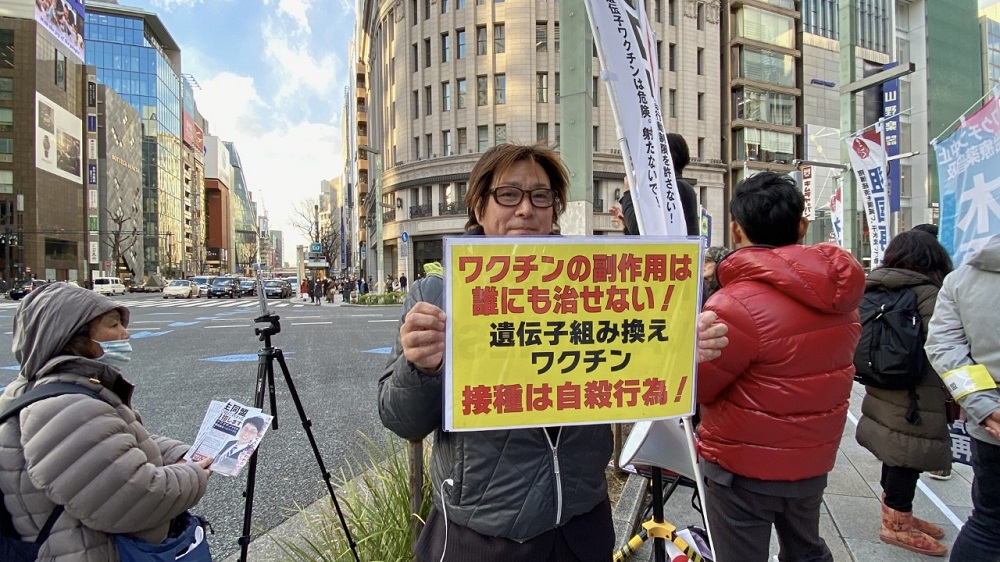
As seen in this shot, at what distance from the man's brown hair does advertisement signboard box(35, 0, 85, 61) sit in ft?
247

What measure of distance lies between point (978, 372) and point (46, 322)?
3.53 metres

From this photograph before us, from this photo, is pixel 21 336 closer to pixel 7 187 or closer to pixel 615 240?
pixel 615 240

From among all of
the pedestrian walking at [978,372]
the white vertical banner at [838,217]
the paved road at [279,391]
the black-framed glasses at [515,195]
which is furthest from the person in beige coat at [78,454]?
the white vertical banner at [838,217]

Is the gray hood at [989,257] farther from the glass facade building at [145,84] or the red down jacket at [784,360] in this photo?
the glass facade building at [145,84]

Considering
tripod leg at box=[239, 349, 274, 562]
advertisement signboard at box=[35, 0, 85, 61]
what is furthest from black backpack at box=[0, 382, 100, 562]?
advertisement signboard at box=[35, 0, 85, 61]

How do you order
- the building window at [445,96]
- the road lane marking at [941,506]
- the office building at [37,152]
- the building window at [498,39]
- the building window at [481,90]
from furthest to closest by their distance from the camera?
the office building at [37,152] < the building window at [445,96] < the building window at [481,90] < the building window at [498,39] < the road lane marking at [941,506]

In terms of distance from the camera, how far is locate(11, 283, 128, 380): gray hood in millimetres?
1683

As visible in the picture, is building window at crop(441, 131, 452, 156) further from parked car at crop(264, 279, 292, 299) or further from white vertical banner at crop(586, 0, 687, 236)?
white vertical banner at crop(586, 0, 687, 236)

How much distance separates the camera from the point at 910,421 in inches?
108

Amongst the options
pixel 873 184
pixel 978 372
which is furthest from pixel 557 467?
pixel 873 184

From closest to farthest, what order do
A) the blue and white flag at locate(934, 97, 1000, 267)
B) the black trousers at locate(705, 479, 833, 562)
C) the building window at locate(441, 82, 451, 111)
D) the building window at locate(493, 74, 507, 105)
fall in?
the black trousers at locate(705, 479, 833, 562) < the blue and white flag at locate(934, 97, 1000, 267) < the building window at locate(493, 74, 507, 105) < the building window at locate(441, 82, 451, 111)

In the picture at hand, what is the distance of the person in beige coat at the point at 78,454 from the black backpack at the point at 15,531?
0.06ft

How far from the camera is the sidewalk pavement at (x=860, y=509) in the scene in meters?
2.93

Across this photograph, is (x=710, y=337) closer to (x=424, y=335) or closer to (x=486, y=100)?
(x=424, y=335)
